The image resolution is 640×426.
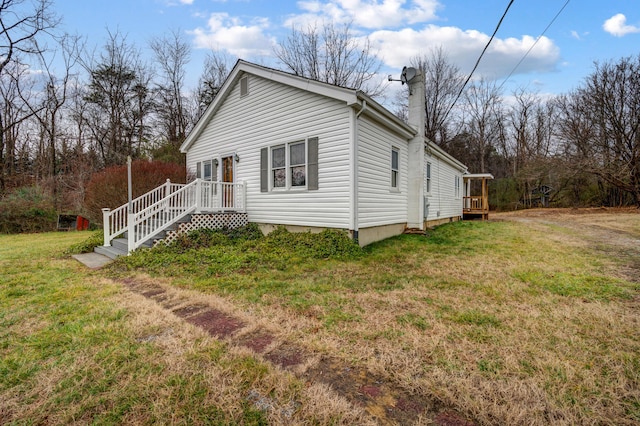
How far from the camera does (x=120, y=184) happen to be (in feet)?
35.1

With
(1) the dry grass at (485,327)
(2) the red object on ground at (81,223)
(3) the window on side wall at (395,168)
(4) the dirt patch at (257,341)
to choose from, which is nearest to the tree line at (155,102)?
(2) the red object on ground at (81,223)

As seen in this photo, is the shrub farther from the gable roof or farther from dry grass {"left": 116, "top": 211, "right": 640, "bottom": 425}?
the gable roof

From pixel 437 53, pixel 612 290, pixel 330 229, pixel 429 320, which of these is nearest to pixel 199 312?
pixel 429 320

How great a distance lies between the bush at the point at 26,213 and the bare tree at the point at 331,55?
16.6 metres

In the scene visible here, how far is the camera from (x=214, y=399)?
194 centimetres

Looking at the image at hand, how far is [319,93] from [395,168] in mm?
3422

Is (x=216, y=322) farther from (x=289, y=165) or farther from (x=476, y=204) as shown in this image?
(x=476, y=204)

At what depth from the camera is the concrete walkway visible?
6.25 meters

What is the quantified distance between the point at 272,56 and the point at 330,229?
1854 cm

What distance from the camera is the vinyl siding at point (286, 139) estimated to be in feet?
23.8

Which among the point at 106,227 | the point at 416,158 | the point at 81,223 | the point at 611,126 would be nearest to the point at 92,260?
the point at 106,227

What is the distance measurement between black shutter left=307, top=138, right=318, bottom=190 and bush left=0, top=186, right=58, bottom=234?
13629 millimetres

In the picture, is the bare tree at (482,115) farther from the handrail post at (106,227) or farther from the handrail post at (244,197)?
the handrail post at (106,227)

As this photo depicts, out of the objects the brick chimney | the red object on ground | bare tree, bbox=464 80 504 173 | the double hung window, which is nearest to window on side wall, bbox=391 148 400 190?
the brick chimney
